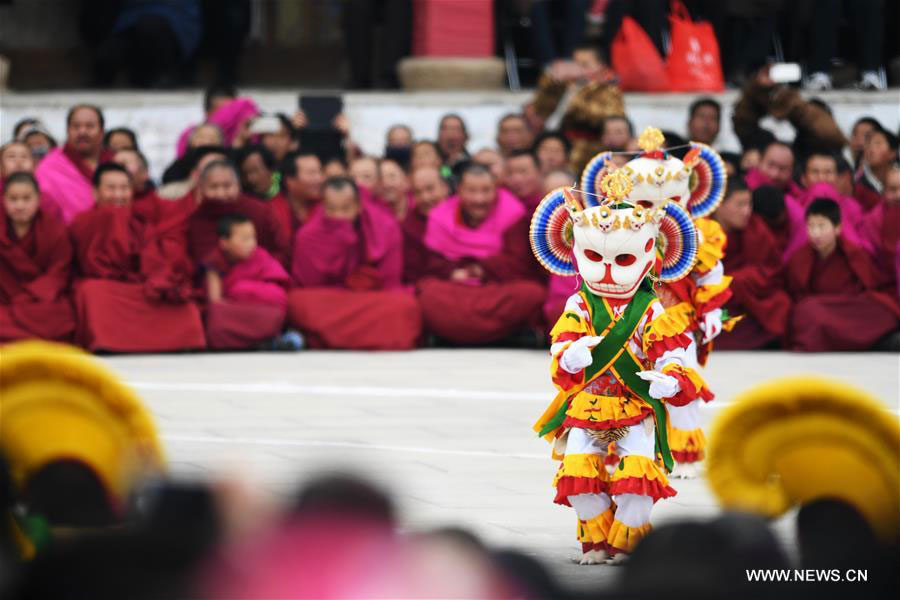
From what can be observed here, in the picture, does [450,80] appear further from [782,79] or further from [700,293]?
[700,293]

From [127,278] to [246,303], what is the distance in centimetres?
72

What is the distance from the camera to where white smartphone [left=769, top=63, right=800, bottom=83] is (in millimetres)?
11281

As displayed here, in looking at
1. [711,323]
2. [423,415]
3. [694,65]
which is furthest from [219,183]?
[711,323]

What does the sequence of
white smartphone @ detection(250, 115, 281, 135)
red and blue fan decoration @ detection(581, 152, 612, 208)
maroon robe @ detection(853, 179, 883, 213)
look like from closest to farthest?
1. red and blue fan decoration @ detection(581, 152, 612, 208)
2. maroon robe @ detection(853, 179, 883, 213)
3. white smartphone @ detection(250, 115, 281, 135)

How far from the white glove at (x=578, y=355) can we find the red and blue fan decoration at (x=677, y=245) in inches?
20.1

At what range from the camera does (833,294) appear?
995cm

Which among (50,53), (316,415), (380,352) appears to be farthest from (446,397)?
(50,53)

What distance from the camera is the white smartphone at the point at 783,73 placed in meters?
11.3

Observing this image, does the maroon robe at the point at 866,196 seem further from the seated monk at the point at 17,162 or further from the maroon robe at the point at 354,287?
the seated monk at the point at 17,162

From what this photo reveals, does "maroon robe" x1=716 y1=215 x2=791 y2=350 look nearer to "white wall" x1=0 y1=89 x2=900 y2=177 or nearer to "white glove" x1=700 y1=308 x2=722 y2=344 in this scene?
"white wall" x1=0 y1=89 x2=900 y2=177

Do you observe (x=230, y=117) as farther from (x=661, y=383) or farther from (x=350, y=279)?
(x=661, y=383)

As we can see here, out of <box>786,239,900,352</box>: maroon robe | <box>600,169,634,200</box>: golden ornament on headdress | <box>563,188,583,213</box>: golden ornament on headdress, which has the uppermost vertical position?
<box>600,169,634,200</box>: golden ornament on headdress

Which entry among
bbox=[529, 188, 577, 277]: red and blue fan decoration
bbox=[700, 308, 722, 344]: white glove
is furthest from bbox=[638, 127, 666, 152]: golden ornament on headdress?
bbox=[529, 188, 577, 277]: red and blue fan decoration

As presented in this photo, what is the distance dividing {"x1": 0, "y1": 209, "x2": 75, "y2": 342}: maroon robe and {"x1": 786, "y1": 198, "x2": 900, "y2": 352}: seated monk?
4.17 meters
